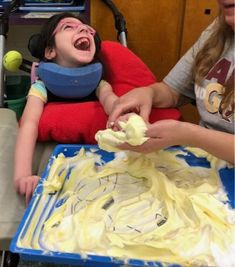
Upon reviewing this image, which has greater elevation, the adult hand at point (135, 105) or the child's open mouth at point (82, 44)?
the child's open mouth at point (82, 44)

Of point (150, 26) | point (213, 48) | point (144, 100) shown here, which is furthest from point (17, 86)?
point (213, 48)

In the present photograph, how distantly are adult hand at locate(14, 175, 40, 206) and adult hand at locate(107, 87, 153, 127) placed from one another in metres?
0.24

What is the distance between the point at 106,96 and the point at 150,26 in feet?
1.92

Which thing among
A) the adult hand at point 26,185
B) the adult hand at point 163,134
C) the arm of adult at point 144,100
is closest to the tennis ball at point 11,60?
the arm of adult at point 144,100

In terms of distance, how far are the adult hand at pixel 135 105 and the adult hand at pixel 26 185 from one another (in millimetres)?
239

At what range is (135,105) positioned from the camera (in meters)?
1.07

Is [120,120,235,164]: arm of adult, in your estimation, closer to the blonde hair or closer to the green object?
the blonde hair

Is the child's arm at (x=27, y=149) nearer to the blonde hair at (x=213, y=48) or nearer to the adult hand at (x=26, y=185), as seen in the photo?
the adult hand at (x=26, y=185)

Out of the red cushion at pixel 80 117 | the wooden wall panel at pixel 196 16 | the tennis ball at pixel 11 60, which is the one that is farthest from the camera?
the wooden wall panel at pixel 196 16

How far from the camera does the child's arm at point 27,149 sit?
941 mm

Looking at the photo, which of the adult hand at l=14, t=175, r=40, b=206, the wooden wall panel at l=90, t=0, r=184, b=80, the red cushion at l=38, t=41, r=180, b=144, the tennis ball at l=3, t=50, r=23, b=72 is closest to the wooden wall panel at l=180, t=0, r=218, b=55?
the wooden wall panel at l=90, t=0, r=184, b=80

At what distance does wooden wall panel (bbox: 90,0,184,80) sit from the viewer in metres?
1.63

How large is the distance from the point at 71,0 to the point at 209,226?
58.5 inches

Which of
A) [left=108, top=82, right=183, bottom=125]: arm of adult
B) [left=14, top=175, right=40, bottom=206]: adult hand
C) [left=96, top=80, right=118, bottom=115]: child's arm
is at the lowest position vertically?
[left=14, top=175, right=40, bottom=206]: adult hand
